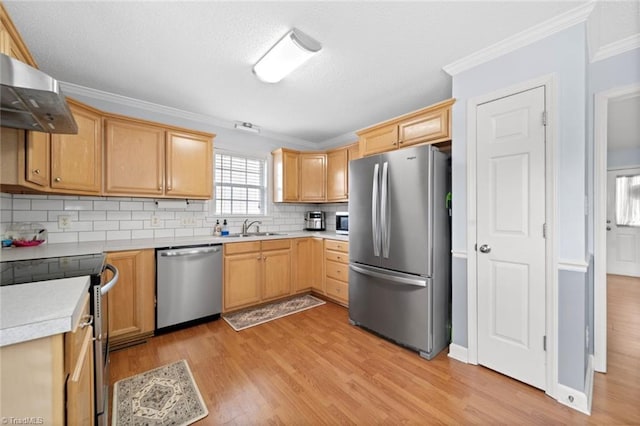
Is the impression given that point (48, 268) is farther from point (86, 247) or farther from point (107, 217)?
point (107, 217)

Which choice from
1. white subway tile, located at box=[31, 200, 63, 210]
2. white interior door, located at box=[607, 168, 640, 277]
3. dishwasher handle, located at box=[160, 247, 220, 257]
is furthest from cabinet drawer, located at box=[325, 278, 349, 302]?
white interior door, located at box=[607, 168, 640, 277]

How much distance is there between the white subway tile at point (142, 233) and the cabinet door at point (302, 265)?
Result: 1765mm

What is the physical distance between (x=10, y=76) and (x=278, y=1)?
133 cm

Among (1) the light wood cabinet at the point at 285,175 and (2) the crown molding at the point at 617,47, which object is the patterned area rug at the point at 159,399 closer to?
(1) the light wood cabinet at the point at 285,175

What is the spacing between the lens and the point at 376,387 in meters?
1.84

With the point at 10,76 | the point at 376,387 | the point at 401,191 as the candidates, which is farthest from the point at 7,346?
the point at 401,191

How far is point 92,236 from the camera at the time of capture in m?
2.68

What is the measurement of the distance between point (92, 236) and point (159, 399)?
6.19ft

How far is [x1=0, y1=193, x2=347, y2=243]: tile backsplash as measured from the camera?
2.36 meters

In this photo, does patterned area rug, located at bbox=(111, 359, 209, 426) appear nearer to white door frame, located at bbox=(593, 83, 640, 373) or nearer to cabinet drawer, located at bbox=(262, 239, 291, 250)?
cabinet drawer, located at bbox=(262, 239, 291, 250)

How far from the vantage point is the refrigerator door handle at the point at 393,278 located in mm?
2233

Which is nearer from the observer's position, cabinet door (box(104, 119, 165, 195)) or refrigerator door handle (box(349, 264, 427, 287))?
refrigerator door handle (box(349, 264, 427, 287))

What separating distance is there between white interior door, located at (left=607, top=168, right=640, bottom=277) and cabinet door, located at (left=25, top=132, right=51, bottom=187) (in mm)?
8462

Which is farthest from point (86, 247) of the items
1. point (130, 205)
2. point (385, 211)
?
point (385, 211)
